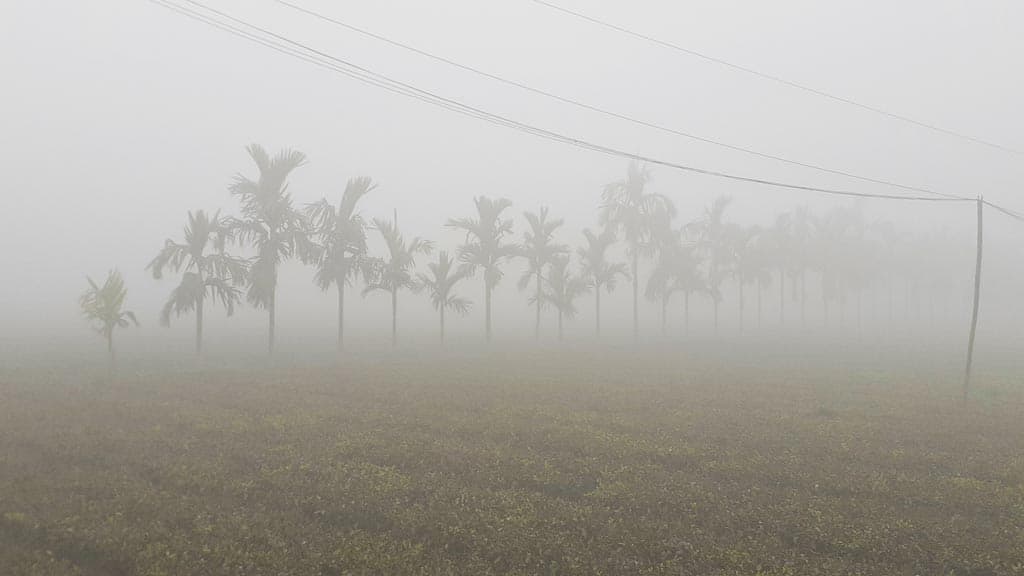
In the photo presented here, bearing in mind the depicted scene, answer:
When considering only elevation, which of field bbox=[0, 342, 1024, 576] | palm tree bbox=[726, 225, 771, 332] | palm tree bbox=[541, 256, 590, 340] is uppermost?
palm tree bbox=[726, 225, 771, 332]

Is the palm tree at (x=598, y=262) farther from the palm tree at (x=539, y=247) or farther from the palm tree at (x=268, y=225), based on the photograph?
the palm tree at (x=268, y=225)

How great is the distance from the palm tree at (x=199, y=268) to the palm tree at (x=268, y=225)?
1002 millimetres

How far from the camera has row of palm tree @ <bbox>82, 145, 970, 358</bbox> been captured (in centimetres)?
2697

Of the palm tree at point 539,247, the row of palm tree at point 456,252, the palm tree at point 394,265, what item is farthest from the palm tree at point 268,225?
the palm tree at point 539,247

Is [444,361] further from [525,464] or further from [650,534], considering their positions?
[650,534]

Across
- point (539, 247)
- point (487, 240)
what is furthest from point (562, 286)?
point (487, 240)

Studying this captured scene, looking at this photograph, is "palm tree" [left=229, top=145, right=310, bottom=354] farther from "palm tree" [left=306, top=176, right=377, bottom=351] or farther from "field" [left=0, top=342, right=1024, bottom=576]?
"field" [left=0, top=342, right=1024, bottom=576]

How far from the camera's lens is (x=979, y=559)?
7.41 metres

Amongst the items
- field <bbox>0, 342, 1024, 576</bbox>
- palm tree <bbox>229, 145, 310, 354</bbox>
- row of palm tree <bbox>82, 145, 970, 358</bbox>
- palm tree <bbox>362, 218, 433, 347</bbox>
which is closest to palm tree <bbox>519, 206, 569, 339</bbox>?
row of palm tree <bbox>82, 145, 970, 358</bbox>

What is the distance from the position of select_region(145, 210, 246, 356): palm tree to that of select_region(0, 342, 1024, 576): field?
24.6 feet

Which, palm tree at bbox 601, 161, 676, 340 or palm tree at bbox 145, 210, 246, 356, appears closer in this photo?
palm tree at bbox 145, 210, 246, 356

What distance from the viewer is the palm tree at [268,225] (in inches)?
1128

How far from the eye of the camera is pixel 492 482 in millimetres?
10016

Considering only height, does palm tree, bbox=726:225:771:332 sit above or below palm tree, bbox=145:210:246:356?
above
